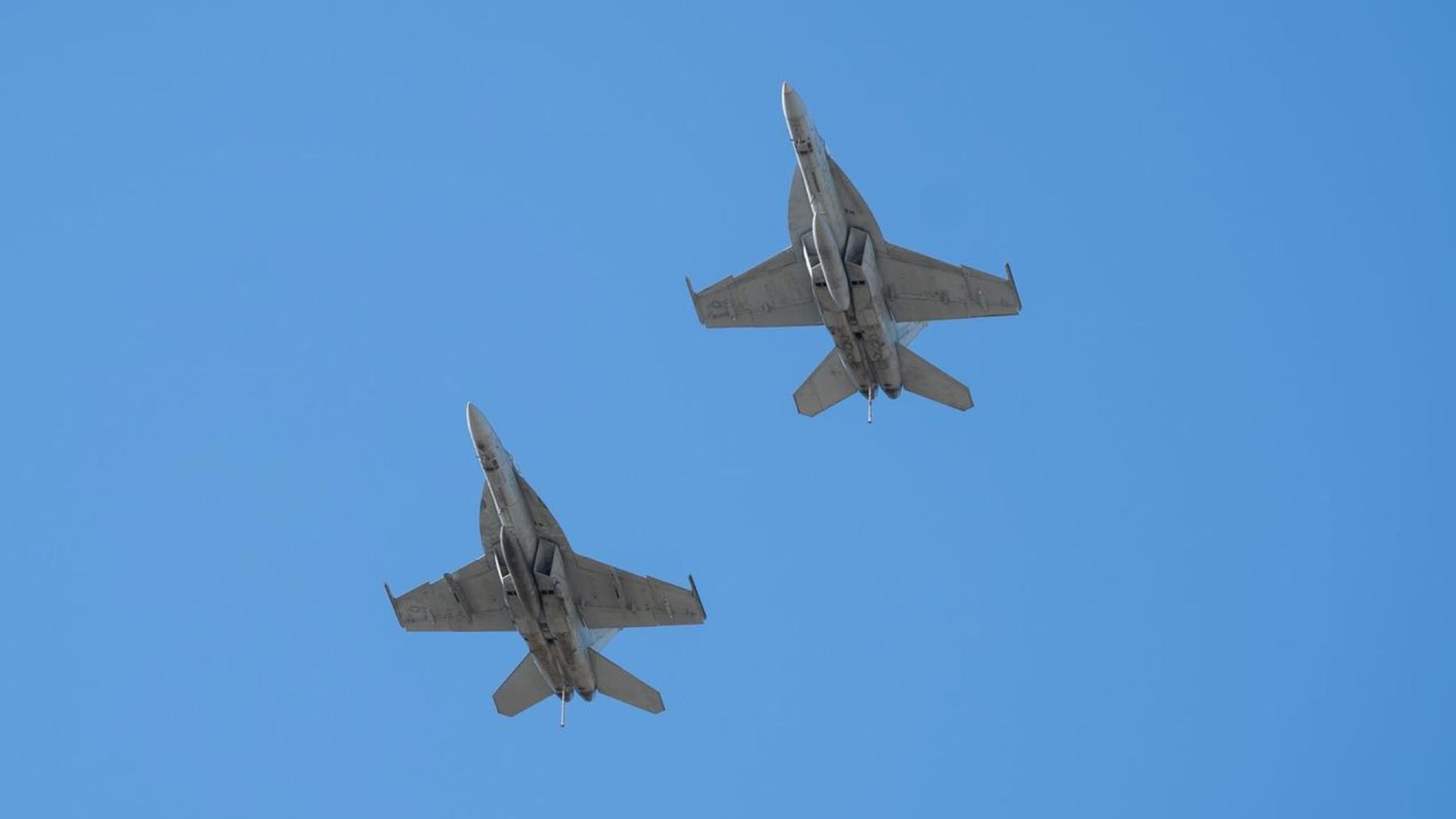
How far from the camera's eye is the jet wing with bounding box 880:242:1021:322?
56.6 m

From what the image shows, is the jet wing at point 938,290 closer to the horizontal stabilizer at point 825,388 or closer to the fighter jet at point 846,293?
the fighter jet at point 846,293

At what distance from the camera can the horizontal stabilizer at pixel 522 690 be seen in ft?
192

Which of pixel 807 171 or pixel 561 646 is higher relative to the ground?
pixel 807 171

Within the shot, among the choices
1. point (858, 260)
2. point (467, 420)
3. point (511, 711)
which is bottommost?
point (511, 711)

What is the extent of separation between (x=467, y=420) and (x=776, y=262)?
10321 millimetres

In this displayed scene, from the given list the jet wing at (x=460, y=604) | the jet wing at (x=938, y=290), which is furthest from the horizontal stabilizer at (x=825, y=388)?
the jet wing at (x=460, y=604)

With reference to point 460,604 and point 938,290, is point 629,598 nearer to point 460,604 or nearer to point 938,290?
point 460,604

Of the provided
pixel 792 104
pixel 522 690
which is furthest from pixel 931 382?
pixel 522 690

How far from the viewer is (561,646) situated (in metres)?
56.1

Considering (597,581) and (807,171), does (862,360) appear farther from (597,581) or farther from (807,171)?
(597,581)

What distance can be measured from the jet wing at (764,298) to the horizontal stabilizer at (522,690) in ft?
34.3

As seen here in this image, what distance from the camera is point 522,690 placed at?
5869cm

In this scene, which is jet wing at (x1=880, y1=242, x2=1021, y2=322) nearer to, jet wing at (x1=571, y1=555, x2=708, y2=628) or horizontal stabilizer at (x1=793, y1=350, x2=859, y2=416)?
horizontal stabilizer at (x1=793, y1=350, x2=859, y2=416)

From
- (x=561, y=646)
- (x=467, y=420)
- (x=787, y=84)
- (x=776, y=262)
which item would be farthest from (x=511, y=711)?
(x=787, y=84)
